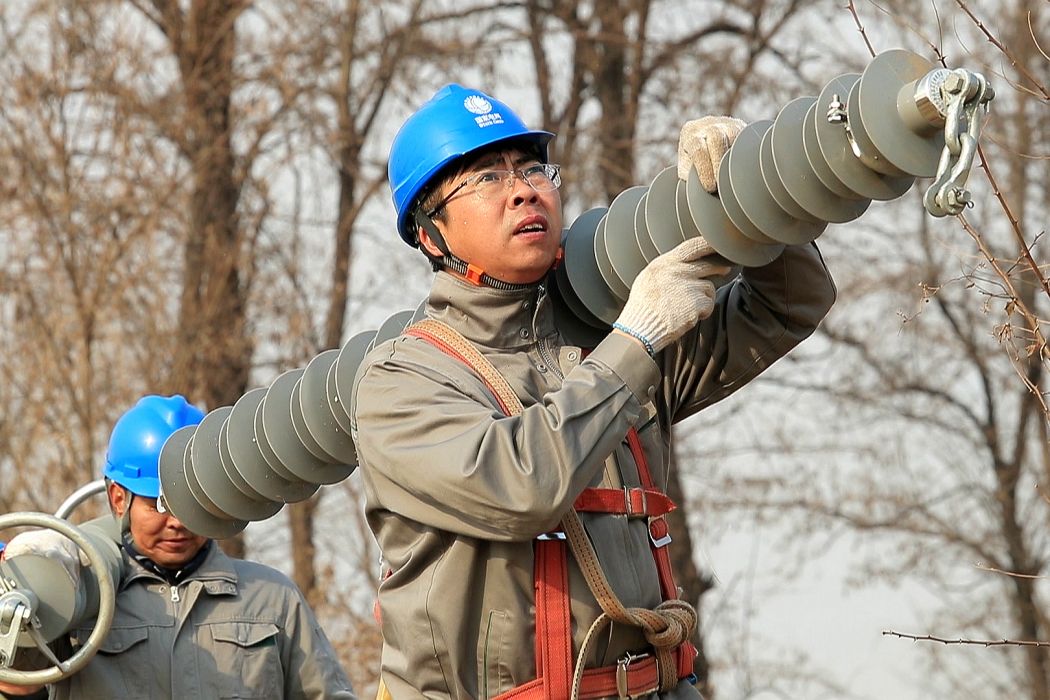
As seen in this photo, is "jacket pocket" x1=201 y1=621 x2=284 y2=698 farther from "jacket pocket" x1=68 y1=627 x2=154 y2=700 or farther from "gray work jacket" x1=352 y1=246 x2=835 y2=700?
"gray work jacket" x1=352 y1=246 x2=835 y2=700

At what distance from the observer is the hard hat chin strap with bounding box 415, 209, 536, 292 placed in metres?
4.00

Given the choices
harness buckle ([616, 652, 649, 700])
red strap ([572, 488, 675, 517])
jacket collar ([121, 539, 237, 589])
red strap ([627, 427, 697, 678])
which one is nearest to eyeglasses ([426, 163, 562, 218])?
red strap ([627, 427, 697, 678])

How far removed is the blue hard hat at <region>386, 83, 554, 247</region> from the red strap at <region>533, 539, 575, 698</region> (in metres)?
0.92

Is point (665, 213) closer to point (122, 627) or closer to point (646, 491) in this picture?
point (646, 491)

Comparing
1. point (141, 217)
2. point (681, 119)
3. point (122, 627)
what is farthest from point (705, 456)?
point (122, 627)

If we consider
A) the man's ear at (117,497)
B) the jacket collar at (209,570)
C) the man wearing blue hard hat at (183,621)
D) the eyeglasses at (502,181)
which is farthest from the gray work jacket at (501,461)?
the man's ear at (117,497)

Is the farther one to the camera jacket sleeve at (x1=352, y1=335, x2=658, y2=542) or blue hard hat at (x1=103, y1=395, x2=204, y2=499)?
blue hard hat at (x1=103, y1=395, x2=204, y2=499)

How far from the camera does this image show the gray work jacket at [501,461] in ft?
11.7

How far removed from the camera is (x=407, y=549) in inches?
151

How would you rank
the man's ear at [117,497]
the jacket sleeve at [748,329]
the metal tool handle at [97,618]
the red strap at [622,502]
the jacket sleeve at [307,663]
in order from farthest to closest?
the man's ear at [117,497] < the jacket sleeve at [307,663] < the metal tool handle at [97,618] < the jacket sleeve at [748,329] < the red strap at [622,502]

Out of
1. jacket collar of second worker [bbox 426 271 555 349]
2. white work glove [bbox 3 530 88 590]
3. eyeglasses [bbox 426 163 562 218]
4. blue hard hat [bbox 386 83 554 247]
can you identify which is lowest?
white work glove [bbox 3 530 88 590]

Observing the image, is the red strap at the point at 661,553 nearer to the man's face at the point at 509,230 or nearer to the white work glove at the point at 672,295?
the white work glove at the point at 672,295

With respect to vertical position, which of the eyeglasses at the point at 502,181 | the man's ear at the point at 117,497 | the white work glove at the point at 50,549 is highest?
the eyeglasses at the point at 502,181

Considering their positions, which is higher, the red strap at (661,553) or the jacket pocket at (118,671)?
the red strap at (661,553)
